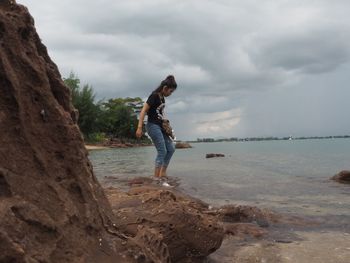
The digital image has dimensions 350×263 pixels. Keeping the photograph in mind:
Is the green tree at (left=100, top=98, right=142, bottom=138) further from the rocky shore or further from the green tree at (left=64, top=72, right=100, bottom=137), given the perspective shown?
the rocky shore

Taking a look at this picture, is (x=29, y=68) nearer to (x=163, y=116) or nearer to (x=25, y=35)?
(x=25, y=35)

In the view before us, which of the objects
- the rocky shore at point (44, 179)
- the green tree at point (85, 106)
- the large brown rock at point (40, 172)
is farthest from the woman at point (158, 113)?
the green tree at point (85, 106)

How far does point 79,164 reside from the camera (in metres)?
2.93

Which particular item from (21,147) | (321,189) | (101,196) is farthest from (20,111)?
(321,189)

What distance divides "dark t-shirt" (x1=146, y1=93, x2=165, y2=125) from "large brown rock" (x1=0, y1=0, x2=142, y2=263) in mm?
5167

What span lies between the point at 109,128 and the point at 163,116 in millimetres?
66672

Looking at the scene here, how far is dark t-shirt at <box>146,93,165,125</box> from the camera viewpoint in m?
8.36

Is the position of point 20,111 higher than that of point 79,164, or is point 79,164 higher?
point 20,111

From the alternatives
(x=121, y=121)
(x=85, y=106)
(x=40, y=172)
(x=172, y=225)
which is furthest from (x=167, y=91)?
(x=121, y=121)

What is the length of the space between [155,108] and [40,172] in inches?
230

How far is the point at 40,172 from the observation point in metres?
2.62

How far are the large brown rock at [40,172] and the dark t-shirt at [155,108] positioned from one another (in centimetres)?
517

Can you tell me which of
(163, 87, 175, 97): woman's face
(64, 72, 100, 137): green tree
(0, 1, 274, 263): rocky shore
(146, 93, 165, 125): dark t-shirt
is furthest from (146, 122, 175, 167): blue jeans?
(64, 72, 100, 137): green tree

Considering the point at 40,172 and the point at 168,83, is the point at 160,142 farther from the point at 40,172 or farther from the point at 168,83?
the point at 40,172
